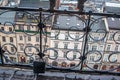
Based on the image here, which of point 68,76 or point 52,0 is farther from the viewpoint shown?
point 68,76

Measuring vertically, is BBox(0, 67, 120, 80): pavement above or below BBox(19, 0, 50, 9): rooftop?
below

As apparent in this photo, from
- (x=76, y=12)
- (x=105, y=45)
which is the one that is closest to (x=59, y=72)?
(x=76, y=12)

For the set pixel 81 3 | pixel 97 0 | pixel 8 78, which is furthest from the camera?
pixel 97 0

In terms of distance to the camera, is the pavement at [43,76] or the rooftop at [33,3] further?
the rooftop at [33,3]

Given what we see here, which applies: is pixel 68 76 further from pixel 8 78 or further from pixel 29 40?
pixel 29 40

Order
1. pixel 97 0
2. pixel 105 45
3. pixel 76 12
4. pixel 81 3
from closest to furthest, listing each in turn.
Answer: pixel 81 3 < pixel 76 12 < pixel 105 45 < pixel 97 0

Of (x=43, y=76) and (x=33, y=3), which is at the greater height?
(x=33, y=3)

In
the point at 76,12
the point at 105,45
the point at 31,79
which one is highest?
the point at 76,12

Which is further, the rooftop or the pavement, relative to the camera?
the rooftop

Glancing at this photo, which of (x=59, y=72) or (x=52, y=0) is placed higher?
(x=52, y=0)

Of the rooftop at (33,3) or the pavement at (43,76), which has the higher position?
the rooftop at (33,3)

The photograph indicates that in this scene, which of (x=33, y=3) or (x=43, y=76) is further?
(x=33, y=3)
